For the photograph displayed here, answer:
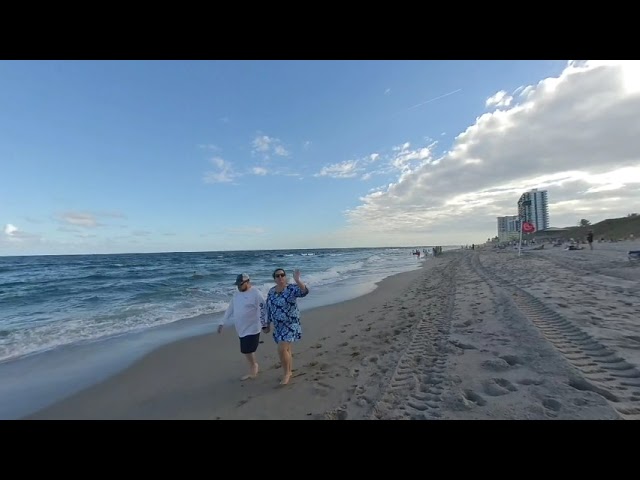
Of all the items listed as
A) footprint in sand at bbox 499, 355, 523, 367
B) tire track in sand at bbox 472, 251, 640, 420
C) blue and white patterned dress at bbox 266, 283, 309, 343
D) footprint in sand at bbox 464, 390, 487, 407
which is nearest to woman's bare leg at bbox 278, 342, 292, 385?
blue and white patterned dress at bbox 266, 283, 309, 343

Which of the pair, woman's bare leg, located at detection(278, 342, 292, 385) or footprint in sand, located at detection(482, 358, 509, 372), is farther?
woman's bare leg, located at detection(278, 342, 292, 385)

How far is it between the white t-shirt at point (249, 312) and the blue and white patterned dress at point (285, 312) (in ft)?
1.23

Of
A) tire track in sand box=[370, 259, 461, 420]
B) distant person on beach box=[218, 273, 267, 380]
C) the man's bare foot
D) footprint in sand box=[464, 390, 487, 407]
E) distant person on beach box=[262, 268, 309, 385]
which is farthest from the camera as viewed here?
the man's bare foot

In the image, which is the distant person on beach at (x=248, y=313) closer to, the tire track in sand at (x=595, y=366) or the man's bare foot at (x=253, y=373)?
the man's bare foot at (x=253, y=373)

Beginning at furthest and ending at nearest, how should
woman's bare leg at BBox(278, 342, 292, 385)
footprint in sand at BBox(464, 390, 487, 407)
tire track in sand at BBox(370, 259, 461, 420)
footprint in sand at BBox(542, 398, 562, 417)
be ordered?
woman's bare leg at BBox(278, 342, 292, 385) < tire track in sand at BBox(370, 259, 461, 420) < footprint in sand at BBox(464, 390, 487, 407) < footprint in sand at BBox(542, 398, 562, 417)

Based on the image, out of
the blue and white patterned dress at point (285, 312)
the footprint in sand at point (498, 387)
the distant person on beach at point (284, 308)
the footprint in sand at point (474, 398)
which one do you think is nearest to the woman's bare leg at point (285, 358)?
the distant person on beach at point (284, 308)

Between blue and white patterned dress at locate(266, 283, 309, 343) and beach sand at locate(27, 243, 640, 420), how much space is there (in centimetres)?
86

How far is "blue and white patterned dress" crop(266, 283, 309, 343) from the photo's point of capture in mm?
4703

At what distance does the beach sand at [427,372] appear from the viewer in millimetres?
3385

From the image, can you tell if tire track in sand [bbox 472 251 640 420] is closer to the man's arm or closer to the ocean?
the man's arm

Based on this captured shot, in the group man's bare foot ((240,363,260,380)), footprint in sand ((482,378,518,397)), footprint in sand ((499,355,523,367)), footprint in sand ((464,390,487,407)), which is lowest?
man's bare foot ((240,363,260,380))

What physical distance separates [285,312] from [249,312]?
2.44 ft
